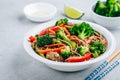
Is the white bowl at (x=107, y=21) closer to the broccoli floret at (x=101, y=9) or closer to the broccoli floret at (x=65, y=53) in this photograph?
the broccoli floret at (x=101, y=9)

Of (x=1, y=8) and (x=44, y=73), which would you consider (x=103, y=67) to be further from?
(x=1, y=8)

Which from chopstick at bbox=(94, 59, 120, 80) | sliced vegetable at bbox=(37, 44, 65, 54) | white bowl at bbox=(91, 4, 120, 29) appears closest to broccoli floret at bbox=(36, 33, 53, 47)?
sliced vegetable at bbox=(37, 44, 65, 54)

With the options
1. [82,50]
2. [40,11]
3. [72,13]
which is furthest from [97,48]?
[40,11]

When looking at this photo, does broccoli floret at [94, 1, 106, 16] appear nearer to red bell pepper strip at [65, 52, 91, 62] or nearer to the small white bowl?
the small white bowl

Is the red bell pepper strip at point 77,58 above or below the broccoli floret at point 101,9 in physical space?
below

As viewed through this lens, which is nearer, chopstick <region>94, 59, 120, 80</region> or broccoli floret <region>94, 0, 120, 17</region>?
chopstick <region>94, 59, 120, 80</region>

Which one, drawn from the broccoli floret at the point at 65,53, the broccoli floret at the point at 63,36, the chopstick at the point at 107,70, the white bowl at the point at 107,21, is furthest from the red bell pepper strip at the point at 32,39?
the white bowl at the point at 107,21

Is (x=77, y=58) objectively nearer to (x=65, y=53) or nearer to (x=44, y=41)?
(x=65, y=53)
